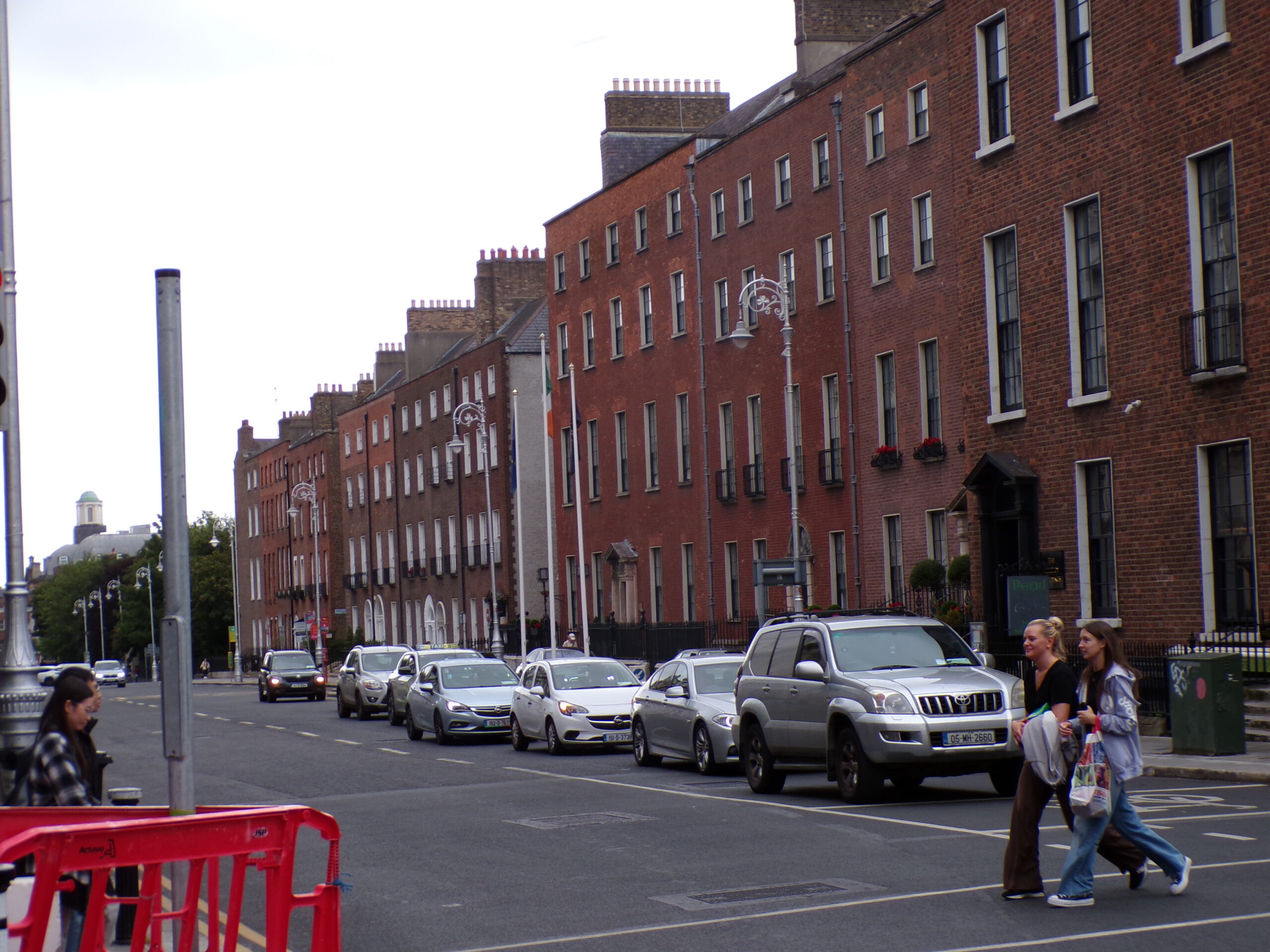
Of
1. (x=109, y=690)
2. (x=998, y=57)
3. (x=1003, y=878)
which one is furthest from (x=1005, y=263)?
(x=109, y=690)

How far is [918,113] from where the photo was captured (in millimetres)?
40125

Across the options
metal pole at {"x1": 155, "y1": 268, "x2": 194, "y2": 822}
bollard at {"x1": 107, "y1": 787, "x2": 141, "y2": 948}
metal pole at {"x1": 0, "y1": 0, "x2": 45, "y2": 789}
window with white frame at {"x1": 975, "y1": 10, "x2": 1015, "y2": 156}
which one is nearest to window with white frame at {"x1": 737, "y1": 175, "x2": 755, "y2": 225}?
window with white frame at {"x1": 975, "y1": 10, "x2": 1015, "y2": 156}

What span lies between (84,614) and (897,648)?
169824 millimetres

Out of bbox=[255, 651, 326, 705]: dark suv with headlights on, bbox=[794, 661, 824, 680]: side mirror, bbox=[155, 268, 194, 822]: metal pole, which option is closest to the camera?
bbox=[155, 268, 194, 822]: metal pole

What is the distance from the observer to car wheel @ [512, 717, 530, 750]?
95.1 feet

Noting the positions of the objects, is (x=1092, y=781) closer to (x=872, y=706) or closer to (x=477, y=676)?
(x=872, y=706)

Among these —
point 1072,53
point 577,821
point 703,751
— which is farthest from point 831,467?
point 577,821

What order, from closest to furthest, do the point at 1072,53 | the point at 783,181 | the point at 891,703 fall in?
the point at 891,703 → the point at 1072,53 → the point at 783,181

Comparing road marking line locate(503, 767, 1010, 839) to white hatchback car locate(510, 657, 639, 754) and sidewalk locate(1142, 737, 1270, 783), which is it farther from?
sidewalk locate(1142, 737, 1270, 783)

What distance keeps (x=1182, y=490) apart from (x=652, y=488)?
30162 millimetres

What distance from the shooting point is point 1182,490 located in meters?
26.5

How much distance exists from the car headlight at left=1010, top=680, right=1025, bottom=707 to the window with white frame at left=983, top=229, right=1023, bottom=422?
564 inches

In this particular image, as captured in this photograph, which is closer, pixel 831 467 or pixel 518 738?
pixel 518 738

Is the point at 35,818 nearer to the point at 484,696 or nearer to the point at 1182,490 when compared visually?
the point at 1182,490
